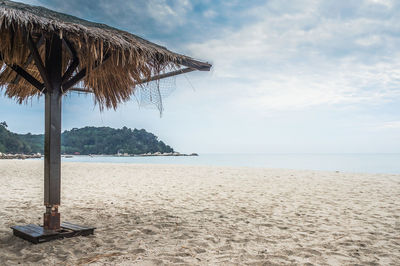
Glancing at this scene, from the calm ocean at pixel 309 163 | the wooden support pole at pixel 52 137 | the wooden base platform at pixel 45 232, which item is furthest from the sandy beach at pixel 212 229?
the calm ocean at pixel 309 163

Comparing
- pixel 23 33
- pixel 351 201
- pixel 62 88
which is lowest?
pixel 351 201

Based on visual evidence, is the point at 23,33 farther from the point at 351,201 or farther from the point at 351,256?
the point at 351,201

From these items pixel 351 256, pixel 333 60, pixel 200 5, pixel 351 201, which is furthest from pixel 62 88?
pixel 333 60

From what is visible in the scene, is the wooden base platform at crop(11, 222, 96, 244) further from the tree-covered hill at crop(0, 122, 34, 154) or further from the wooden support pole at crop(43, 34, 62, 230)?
the tree-covered hill at crop(0, 122, 34, 154)

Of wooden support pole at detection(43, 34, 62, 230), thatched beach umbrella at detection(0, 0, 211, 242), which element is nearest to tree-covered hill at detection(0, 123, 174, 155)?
thatched beach umbrella at detection(0, 0, 211, 242)

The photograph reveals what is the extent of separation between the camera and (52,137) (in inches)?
105

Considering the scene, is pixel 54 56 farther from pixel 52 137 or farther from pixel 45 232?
pixel 45 232

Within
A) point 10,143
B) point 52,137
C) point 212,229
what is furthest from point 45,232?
point 10,143

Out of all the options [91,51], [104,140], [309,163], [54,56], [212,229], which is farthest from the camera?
[104,140]

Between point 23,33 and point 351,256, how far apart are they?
3.20m

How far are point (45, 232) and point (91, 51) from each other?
5.47 feet

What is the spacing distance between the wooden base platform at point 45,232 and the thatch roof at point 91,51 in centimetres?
147

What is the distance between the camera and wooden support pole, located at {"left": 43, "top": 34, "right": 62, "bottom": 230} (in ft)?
8.80

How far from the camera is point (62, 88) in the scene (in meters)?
2.84
